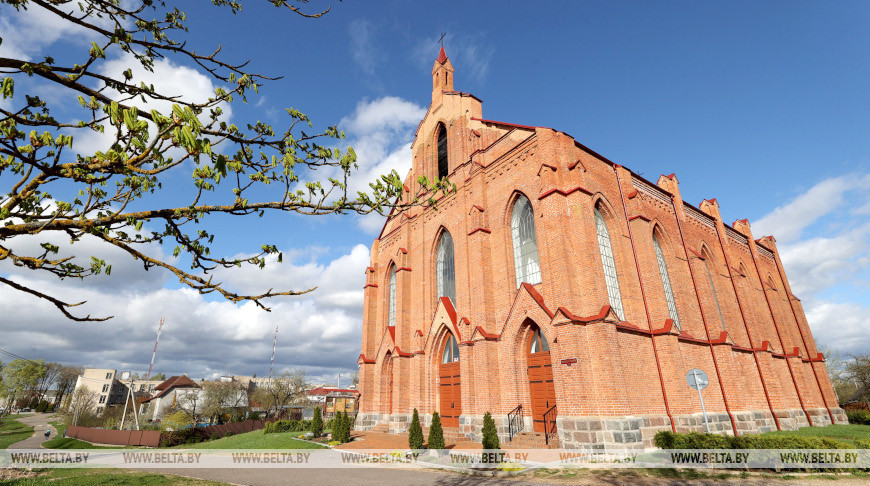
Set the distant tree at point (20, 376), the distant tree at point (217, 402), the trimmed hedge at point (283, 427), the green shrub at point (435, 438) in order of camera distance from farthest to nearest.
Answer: the distant tree at point (20, 376), the distant tree at point (217, 402), the trimmed hedge at point (283, 427), the green shrub at point (435, 438)

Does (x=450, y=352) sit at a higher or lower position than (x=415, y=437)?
higher

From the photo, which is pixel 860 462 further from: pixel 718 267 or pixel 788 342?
pixel 788 342

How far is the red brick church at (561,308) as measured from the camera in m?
13.4

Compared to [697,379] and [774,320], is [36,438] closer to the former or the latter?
[697,379]

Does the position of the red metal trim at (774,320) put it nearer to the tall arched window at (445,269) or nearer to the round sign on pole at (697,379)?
the round sign on pole at (697,379)

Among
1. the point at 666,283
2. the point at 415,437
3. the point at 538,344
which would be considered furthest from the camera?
the point at 666,283

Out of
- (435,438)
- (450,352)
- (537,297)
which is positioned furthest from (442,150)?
(435,438)

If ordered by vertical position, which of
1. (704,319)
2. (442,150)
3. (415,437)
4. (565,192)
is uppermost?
(442,150)

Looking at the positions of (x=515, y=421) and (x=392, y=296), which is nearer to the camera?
(x=515, y=421)

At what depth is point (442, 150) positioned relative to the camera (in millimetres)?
24750

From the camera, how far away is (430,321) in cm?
2098

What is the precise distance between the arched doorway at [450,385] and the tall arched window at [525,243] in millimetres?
5094

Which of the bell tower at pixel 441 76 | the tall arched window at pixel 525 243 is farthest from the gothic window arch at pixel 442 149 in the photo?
the tall arched window at pixel 525 243

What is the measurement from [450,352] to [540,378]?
5576 millimetres
